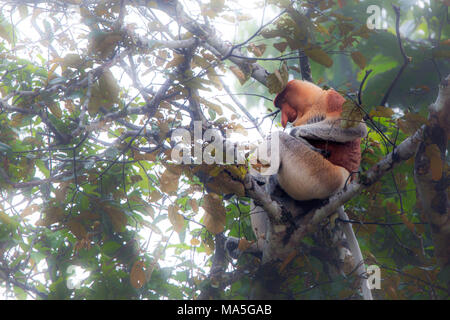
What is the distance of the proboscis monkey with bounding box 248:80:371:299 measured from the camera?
258 cm

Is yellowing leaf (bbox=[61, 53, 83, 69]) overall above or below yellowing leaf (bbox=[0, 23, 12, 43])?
below

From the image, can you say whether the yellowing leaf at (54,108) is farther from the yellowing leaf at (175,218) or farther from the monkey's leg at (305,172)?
the monkey's leg at (305,172)

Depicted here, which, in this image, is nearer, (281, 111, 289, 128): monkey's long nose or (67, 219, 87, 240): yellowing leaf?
(67, 219, 87, 240): yellowing leaf

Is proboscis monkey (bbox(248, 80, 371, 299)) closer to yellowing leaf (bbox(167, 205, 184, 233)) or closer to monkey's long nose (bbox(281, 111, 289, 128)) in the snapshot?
monkey's long nose (bbox(281, 111, 289, 128))

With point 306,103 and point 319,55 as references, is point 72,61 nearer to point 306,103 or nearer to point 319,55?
point 319,55

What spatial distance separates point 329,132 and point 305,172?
33cm

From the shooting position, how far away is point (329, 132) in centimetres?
265

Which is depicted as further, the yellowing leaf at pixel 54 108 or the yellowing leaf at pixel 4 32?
the yellowing leaf at pixel 4 32

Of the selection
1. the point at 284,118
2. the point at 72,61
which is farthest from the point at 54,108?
the point at 284,118

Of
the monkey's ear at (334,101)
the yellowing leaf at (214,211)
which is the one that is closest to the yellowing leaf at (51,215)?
the yellowing leaf at (214,211)

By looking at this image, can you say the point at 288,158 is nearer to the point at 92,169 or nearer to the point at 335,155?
the point at 335,155

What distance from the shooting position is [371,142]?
300cm

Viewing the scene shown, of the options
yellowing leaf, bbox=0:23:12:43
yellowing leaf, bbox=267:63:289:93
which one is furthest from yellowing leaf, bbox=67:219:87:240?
yellowing leaf, bbox=0:23:12:43

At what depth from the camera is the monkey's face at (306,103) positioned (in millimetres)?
2809
